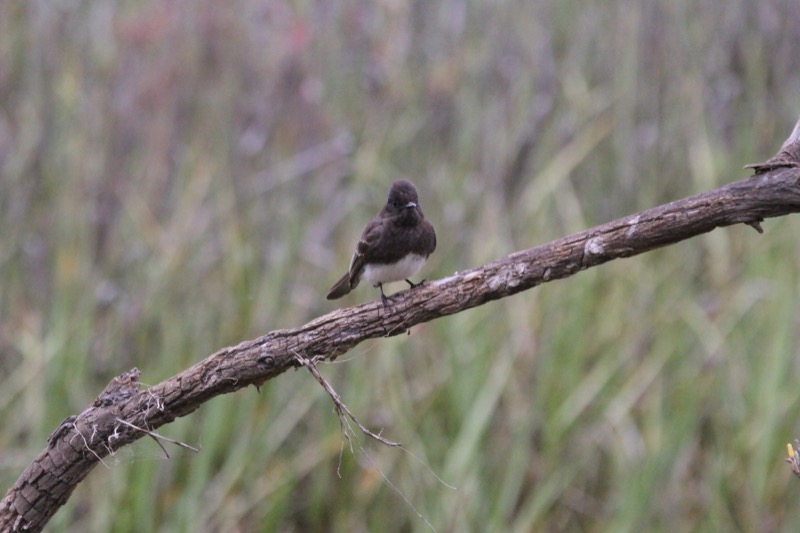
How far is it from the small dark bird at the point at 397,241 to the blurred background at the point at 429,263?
385mm

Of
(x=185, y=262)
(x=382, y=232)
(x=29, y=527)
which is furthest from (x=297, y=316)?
(x=29, y=527)

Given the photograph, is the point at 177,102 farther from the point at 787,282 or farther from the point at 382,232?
the point at 787,282

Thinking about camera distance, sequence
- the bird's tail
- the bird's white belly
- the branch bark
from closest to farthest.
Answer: the branch bark < the bird's white belly < the bird's tail

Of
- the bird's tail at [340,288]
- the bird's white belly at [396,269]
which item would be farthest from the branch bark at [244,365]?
the bird's tail at [340,288]

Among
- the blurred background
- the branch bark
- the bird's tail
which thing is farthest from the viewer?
the blurred background

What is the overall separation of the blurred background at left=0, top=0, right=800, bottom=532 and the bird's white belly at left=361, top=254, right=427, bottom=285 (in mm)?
342

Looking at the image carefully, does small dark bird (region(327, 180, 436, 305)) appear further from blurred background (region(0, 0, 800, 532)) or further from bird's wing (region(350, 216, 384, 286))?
blurred background (region(0, 0, 800, 532))

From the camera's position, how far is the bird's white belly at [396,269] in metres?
3.52

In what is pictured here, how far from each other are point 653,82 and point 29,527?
4.48m

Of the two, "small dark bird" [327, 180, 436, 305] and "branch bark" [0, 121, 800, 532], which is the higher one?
"small dark bird" [327, 180, 436, 305]

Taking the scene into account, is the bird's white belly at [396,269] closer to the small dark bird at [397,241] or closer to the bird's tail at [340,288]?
the small dark bird at [397,241]

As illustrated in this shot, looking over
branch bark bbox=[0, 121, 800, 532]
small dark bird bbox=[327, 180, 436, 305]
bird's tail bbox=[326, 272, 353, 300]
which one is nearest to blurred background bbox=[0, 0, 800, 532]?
bird's tail bbox=[326, 272, 353, 300]

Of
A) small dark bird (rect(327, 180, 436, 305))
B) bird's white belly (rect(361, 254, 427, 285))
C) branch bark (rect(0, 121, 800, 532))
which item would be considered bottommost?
branch bark (rect(0, 121, 800, 532))

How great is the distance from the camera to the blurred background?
4.24 metres
